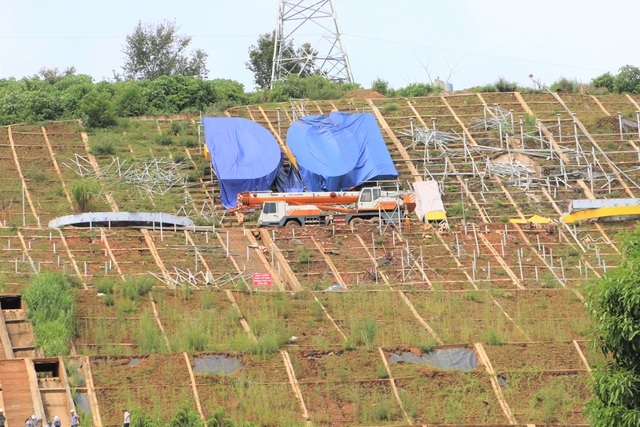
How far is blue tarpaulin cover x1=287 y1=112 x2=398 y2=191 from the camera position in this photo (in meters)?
39.5

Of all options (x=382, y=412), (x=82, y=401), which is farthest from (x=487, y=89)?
(x=82, y=401)

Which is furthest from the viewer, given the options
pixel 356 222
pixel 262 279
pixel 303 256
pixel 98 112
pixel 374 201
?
pixel 98 112

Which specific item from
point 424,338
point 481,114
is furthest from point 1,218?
point 481,114

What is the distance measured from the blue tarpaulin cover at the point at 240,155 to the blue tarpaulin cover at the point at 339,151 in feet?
2.52

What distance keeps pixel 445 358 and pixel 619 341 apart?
26.3ft

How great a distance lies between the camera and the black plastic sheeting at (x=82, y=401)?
24.4 metres

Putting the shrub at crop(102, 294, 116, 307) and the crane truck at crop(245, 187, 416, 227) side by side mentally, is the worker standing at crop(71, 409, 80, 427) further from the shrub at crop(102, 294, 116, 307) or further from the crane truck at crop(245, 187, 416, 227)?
the crane truck at crop(245, 187, 416, 227)

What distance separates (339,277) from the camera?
33.5 meters

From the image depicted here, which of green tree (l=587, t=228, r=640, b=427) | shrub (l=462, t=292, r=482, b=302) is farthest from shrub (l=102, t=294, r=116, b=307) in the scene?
green tree (l=587, t=228, r=640, b=427)

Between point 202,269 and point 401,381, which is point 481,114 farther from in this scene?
point 401,381

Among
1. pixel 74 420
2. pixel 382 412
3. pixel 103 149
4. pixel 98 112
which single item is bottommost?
pixel 382 412

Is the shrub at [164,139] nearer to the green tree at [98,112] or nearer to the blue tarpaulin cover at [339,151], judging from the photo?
the green tree at [98,112]

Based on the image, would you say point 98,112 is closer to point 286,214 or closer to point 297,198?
point 297,198

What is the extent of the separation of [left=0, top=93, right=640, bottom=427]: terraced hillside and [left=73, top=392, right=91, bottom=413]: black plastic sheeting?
4 cm
